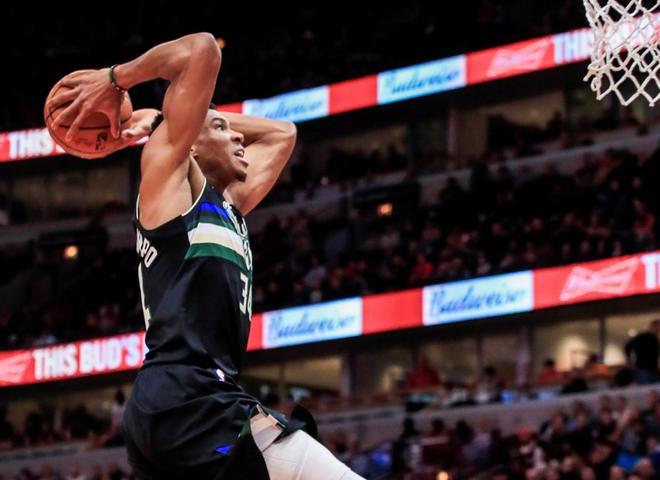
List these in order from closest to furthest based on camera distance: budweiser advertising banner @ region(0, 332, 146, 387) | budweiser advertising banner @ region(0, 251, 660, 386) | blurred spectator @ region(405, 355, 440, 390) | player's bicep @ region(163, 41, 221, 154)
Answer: player's bicep @ region(163, 41, 221, 154)
budweiser advertising banner @ region(0, 251, 660, 386)
blurred spectator @ region(405, 355, 440, 390)
budweiser advertising banner @ region(0, 332, 146, 387)

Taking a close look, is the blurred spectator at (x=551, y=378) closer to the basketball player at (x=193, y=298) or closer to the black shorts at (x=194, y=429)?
the basketball player at (x=193, y=298)

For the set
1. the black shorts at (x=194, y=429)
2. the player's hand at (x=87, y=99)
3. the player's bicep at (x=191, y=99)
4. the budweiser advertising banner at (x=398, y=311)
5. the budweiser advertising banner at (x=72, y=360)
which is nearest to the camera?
the black shorts at (x=194, y=429)

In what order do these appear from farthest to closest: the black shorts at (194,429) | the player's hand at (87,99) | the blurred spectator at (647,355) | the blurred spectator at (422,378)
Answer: the blurred spectator at (422,378), the blurred spectator at (647,355), the player's hand at (87,99), the black shorts at (194,429)

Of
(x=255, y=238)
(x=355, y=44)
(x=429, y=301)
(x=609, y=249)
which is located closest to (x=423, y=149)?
(x=355, y=44)

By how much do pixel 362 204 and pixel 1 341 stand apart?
7149 mm

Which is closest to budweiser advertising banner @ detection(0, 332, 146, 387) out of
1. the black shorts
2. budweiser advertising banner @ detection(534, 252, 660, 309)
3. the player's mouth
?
budweiser advertising banner @ detection(534, 252, 660, 309)

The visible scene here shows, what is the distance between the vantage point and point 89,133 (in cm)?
500

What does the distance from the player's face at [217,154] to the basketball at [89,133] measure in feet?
1.16

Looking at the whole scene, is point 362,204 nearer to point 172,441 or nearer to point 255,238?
point 255,238

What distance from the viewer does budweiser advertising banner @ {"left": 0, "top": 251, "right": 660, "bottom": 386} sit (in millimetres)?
18781

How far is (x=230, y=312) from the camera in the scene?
456 cm

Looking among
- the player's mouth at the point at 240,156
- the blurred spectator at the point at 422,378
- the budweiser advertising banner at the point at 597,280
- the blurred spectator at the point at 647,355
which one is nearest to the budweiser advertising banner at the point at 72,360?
the blurred spectator at the point at 422,378

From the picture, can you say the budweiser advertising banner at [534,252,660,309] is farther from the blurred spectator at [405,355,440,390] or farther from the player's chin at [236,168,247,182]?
the player's chin at [236,168,247,182]

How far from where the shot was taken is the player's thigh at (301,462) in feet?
14.2
